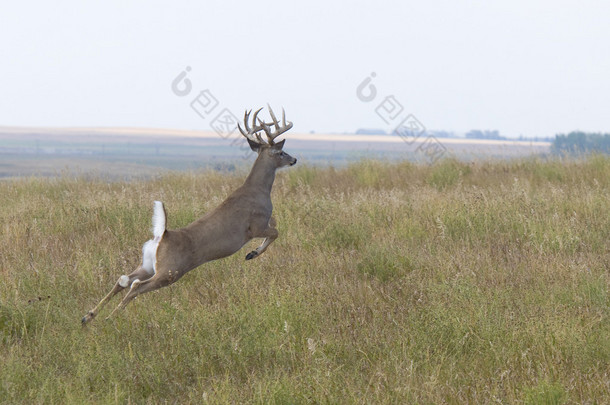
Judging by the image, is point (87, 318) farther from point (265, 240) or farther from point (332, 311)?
point (332, 311)

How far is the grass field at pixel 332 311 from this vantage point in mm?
4887

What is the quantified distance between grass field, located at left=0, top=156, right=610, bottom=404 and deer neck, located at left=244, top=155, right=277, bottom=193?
0.92 m

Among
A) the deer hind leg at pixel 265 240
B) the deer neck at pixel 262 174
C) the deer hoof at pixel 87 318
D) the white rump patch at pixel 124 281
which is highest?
the deer neck at pixel 262 174

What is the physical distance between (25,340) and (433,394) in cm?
336

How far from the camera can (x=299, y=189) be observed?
1448 centimetres

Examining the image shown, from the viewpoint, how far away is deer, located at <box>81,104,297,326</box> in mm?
6141

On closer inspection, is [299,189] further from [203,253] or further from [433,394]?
[433,394]

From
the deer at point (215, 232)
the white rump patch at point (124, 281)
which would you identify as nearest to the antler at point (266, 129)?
the deer at point (215, 232)

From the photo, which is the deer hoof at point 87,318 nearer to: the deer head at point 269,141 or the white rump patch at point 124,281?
the white rump patch at point 124,281

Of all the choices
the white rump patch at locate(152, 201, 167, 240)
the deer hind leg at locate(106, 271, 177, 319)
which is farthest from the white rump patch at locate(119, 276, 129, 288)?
the white rump patch at locate(152, 201, 167, 240)

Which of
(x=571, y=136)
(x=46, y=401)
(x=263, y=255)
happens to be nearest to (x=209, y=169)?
(x=263, y=255)

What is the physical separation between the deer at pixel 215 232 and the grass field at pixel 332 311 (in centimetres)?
29

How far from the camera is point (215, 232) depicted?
21.5 ft

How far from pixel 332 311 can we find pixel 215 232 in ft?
4.08
